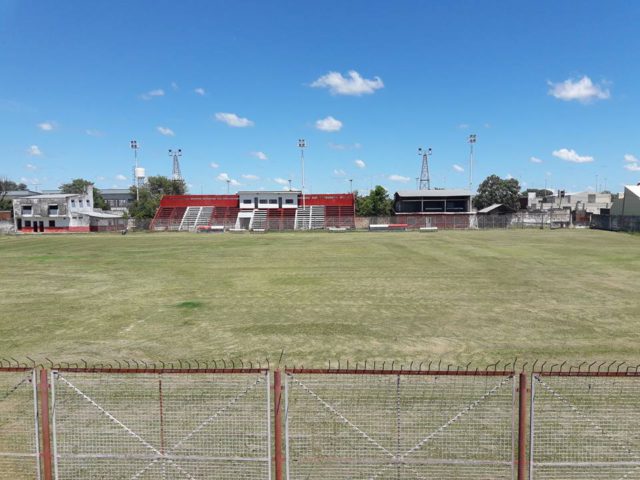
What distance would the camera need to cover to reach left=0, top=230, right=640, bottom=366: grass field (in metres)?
12.0

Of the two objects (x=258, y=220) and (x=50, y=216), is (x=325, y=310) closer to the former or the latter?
(x=258, y=220)

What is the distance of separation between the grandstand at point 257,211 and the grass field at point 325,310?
174 feet

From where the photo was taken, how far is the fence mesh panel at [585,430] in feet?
20.5

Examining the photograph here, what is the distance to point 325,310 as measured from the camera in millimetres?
16438

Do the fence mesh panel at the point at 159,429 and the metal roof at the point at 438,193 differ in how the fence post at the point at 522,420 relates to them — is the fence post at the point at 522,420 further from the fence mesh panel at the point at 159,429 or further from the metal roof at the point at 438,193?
the metal roof at the point at 438,193

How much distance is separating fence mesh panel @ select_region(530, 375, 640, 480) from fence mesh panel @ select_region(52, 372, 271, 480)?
13.8 ft

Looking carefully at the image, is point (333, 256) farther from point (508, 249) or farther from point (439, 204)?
point (439, 204)

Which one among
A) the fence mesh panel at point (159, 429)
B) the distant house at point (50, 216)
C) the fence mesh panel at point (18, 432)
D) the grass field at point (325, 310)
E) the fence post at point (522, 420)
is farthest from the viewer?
the distant house at point (50, 216)

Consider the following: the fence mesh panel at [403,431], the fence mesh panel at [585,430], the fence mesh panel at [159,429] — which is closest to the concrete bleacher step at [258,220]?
the fence mesh panel at [159,429]

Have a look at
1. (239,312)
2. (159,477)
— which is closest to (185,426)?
(159,477)

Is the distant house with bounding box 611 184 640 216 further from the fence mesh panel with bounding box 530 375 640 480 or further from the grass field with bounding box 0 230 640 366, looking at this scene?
the fence mesh panel with bounding box 530 375 640 480

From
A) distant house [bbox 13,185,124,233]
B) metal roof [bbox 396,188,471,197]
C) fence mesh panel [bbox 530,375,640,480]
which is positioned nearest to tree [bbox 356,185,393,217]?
metal roof [bbox 396,188,471,197]

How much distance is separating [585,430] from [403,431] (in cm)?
301

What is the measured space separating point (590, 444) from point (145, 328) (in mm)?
12199
